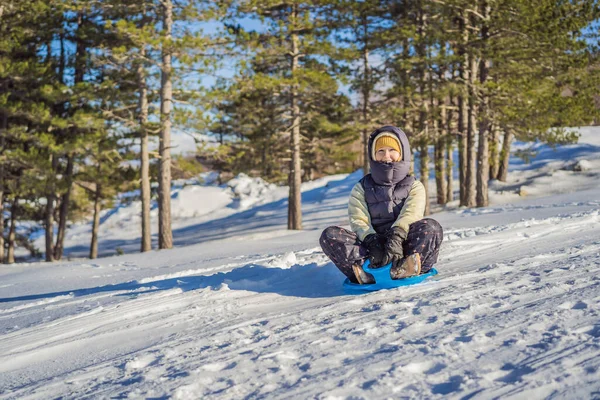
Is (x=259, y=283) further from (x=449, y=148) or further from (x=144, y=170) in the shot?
(x=449, y=148)

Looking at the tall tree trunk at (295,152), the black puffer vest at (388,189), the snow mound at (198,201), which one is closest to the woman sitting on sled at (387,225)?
the black puffer vest at (388,189)

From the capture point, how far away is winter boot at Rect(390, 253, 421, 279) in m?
4.56

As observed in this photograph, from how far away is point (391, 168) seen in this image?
4934mm

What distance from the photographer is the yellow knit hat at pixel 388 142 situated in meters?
4.99

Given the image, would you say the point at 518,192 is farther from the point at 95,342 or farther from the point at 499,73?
the point at 95,342

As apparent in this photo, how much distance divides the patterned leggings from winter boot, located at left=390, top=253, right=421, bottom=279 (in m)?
0.08

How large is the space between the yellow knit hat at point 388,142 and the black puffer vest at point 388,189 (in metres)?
0.04

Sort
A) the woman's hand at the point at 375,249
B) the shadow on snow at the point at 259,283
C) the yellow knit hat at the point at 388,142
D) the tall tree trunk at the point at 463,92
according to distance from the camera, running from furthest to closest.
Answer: the tall tree trunk at the point at 463,92 < the shadow on snow at the point at 259,283 < the yellow knit hat at the point at 388,142 < the woman's hand at the point at 375,249

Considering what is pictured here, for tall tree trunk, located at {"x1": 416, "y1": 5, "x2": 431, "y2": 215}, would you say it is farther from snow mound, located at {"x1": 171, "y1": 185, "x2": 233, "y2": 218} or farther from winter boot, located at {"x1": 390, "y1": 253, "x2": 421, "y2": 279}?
snow mound, located at {"x1": 171, "y1": 185, "x2": 233, "y2": 218}

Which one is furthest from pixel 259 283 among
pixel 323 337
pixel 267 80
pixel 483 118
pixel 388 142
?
pixel 483 118

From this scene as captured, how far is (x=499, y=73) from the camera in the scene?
55.0 ft

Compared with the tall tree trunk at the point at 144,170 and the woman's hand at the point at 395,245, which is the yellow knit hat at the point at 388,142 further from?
the tall tree trunk at the point at 144,170

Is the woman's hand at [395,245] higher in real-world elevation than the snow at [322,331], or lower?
higher

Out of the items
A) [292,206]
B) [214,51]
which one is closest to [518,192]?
[292,206]
